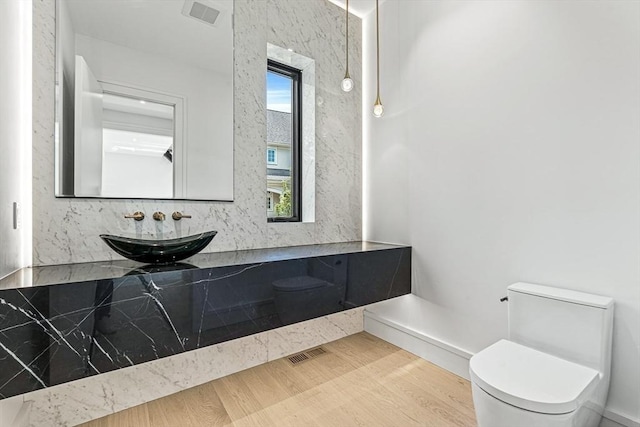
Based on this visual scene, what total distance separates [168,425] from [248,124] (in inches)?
73.5

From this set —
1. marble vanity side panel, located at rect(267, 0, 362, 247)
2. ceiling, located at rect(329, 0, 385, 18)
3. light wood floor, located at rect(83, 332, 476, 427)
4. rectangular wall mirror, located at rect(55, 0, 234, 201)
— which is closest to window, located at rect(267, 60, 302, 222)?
marble vanity side panel, located at rect(267, 0, 362, 247)

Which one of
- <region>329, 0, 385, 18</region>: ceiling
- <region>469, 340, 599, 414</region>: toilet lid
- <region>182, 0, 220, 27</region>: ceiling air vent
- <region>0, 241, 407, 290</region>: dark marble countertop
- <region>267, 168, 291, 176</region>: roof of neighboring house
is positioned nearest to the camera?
<region>469, 340, 599, 414</region>: toilet lid

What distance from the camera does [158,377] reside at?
186 centimetres

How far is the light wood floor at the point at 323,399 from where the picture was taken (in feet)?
5.46

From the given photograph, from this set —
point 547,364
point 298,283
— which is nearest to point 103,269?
point 298,283

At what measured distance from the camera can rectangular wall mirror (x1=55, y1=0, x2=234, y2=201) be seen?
1683 millimetres

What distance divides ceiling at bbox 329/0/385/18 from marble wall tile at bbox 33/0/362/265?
2.7 inches

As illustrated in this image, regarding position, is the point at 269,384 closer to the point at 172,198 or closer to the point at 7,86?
the point at 172,198

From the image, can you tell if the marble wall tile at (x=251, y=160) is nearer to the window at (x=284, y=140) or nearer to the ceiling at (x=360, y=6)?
the ceiling at (x=360, y=6)

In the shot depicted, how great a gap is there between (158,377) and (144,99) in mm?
1678

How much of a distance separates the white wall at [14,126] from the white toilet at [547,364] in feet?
6.66

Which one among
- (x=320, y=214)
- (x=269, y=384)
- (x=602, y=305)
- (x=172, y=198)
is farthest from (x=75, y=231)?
(x=602, y=305)

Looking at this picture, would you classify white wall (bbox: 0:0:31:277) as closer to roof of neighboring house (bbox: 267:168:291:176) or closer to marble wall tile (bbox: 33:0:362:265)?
marble wall tile (bbox: 33:0:362:265)

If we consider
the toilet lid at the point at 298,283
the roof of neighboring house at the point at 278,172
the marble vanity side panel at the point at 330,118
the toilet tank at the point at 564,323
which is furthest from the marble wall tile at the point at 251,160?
the toilet tank at the point at 564,323
